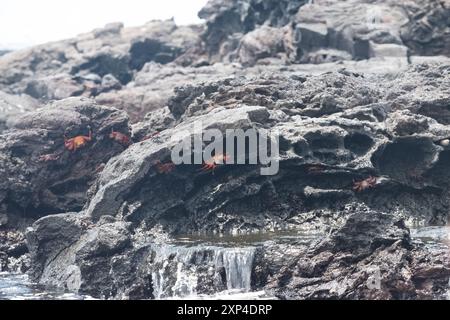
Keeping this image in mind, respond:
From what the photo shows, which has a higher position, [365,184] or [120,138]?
[120,138]

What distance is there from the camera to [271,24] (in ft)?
256

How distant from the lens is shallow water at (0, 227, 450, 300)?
27.3 metres

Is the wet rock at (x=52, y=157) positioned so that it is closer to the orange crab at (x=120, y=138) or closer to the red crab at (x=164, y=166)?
the orange crab at (x=120, y=138)

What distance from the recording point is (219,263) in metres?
28.0

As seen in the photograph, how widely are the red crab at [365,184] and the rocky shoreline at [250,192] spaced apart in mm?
270

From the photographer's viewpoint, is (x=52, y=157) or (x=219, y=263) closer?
(x=219, y=263)

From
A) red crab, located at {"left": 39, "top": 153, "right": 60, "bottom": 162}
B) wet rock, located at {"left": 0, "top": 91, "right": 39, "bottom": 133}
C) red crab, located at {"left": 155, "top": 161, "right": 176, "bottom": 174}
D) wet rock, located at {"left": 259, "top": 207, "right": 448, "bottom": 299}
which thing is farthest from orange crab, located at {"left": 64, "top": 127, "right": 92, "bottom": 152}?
wet rock, located at {"left": 259, "top": 207, "right": 448, "bottom": 299}

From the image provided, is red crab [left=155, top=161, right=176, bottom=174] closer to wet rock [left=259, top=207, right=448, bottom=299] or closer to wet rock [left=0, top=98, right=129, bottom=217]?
wet rock [left=0, top=98, right=129, bottom=217]

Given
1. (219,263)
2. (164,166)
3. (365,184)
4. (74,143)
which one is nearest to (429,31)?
(365,184)

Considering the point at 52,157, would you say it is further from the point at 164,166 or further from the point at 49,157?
the point at 164,166

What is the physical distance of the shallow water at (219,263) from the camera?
27.3 meters

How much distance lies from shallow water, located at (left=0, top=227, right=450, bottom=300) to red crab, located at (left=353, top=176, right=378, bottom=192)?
14.0ft

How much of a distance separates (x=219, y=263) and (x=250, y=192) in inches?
343
